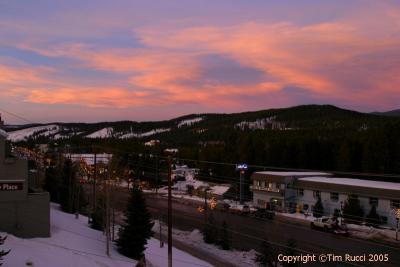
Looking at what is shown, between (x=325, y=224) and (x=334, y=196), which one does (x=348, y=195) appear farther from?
(x=325, y=224)

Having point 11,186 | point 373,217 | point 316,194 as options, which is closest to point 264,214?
point 316,194

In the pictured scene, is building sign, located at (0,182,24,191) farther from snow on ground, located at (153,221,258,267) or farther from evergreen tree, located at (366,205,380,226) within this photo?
evergreen tree, located at (366,205,380,226)

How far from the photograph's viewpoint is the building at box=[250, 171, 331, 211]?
62.0 metres

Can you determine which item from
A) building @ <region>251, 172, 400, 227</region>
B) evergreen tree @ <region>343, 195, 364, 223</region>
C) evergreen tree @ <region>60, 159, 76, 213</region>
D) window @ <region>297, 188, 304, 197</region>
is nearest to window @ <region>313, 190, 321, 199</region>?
building @ <region>251, 172, 400, 227</region>

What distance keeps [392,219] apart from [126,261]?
102 ft

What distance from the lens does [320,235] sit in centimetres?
4428

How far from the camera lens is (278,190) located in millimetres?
62594

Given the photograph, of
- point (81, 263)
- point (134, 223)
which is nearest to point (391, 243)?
point (134, 223)

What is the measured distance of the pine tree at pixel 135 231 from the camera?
103ft

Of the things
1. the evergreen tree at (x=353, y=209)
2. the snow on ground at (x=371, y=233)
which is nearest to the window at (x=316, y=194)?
the evergreen tree at (x=353, y=209)

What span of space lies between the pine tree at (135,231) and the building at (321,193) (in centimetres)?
2802

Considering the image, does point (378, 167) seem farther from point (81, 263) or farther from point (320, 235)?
point (81, 263)

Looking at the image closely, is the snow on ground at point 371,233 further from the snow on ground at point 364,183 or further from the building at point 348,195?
the snow on ground at point 364,183

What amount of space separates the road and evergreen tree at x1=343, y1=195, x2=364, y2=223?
5.79 metres
